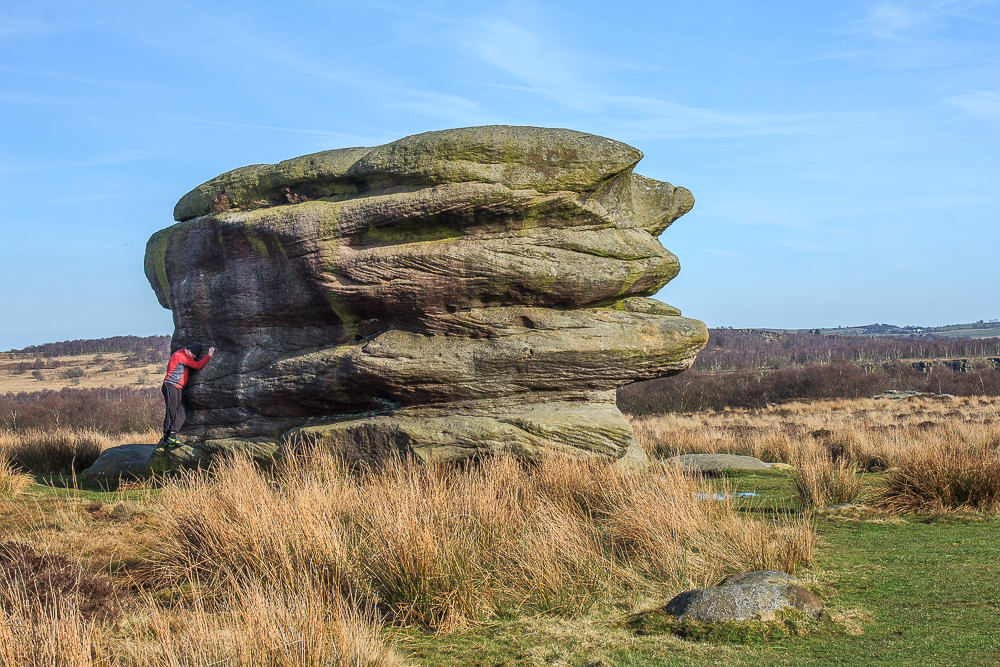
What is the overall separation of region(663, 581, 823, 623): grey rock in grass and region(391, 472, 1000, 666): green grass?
0.77ft

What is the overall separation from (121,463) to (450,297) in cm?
789

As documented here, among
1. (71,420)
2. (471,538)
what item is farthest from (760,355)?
(471,538)

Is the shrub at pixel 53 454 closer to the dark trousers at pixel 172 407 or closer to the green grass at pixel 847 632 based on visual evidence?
Result: the dark trousers at pixel 172 407

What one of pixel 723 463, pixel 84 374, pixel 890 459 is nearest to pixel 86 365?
pixel 84 374

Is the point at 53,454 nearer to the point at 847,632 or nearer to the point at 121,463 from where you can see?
the point at 121,463

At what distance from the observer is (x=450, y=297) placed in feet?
41.4

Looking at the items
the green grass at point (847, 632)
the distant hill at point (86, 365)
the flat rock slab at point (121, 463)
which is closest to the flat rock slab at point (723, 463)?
the green grass at point (847, 632)

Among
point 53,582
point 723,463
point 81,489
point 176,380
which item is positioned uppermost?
point 176,380

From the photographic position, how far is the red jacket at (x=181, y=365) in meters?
14.5

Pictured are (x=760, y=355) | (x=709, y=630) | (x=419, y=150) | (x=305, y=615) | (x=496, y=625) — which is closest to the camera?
(x=305, y=615)

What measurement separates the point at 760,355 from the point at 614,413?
97784 mm

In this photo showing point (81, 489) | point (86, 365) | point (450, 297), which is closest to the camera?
point (450, 297)

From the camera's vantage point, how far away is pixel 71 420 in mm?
42594

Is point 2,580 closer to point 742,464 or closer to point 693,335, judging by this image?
point 693,335
